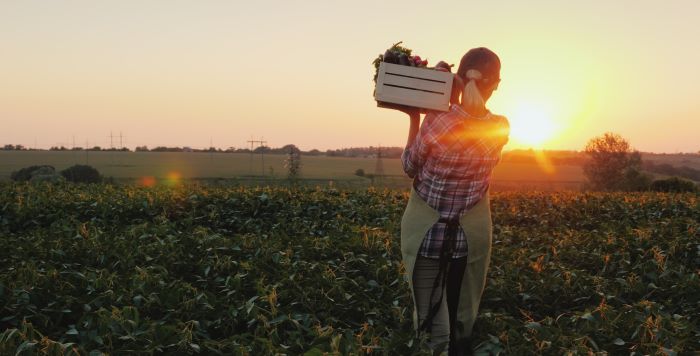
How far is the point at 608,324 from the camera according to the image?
412 centimetres

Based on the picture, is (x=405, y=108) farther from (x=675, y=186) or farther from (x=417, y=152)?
(x=675, y=186)

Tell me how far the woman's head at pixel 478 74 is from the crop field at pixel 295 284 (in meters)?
1.50

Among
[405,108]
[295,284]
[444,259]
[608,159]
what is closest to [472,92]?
[405,108]

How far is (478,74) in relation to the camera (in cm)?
348

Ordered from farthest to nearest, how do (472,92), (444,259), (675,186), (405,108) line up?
(675,186) < (444,259) < (405,108) < (472,92)

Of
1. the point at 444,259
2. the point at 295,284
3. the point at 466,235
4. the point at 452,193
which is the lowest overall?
the point at 295,284

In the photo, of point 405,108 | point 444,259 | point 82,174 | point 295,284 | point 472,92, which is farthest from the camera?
point 82,174

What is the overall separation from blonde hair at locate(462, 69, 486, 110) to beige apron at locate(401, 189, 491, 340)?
70 centimetres

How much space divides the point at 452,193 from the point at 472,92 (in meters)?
0.66

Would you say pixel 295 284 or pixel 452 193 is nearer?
pixel 452 193

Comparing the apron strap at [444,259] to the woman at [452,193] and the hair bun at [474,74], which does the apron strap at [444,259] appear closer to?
the woman at [452,193]

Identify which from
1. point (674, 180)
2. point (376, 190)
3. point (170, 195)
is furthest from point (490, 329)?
point (674, 180)

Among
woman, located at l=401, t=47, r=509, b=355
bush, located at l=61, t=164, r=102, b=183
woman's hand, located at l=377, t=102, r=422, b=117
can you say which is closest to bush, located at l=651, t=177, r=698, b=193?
woman, located at l=401, t=47, r=509, b=355

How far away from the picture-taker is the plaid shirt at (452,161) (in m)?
3.53
